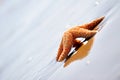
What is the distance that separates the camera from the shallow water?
3.49 meters

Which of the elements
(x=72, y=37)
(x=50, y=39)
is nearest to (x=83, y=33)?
(x=72, y=37)

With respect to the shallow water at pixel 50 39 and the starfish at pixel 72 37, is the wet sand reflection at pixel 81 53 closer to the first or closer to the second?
the shallow water at pixel 50 39

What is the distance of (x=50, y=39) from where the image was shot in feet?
21.0

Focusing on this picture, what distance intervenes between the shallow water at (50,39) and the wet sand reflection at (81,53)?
0.07 metres

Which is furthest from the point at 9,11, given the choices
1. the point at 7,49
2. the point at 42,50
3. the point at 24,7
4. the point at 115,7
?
the point at 115,7

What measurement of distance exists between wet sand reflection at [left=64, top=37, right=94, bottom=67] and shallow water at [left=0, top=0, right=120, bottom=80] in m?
0.07

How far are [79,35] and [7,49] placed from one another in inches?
166

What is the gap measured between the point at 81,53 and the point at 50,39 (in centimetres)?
240

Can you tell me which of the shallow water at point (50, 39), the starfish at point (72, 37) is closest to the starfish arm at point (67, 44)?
the starfish at point (72, 37)

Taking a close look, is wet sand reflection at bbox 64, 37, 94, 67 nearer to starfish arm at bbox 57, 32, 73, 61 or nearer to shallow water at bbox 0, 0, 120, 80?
shallow water at bbox 0, 0, 120, 80

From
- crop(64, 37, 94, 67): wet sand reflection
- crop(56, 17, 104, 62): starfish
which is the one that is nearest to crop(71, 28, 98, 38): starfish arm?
crop(56, 17, 104, 62): starfish

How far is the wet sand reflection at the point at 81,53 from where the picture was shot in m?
3.97

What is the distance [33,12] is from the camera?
9344mm

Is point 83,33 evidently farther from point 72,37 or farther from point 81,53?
point 81,53
